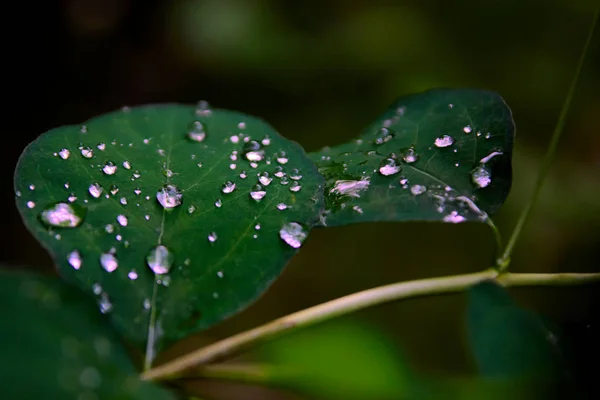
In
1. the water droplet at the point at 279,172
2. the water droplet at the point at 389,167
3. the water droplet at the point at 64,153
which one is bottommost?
the water droplet at the point at 389,167

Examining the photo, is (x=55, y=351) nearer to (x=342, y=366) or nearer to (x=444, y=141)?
(x=342, y=366)

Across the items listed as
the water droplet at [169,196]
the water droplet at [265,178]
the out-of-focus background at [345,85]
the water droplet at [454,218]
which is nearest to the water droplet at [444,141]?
the water droplet at [454,218]

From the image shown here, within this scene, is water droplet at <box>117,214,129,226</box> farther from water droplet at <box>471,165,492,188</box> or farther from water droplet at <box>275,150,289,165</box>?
water droplet at <box>471,165,492,188</box>

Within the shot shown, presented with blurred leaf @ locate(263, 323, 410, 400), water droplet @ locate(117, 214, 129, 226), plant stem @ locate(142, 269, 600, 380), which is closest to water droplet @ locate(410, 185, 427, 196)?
plant stem @ locate(142, 269, 600, 380)

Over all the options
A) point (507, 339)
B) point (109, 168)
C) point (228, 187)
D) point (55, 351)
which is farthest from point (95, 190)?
point (507, 339)

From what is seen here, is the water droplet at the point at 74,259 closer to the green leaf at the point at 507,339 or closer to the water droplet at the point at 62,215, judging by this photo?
the water droplet at the point at 62,215

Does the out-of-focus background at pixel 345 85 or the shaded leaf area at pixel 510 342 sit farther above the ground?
the shaded leaf area at pixel 510 342

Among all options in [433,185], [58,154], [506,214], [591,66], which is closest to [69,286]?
[58,154]
